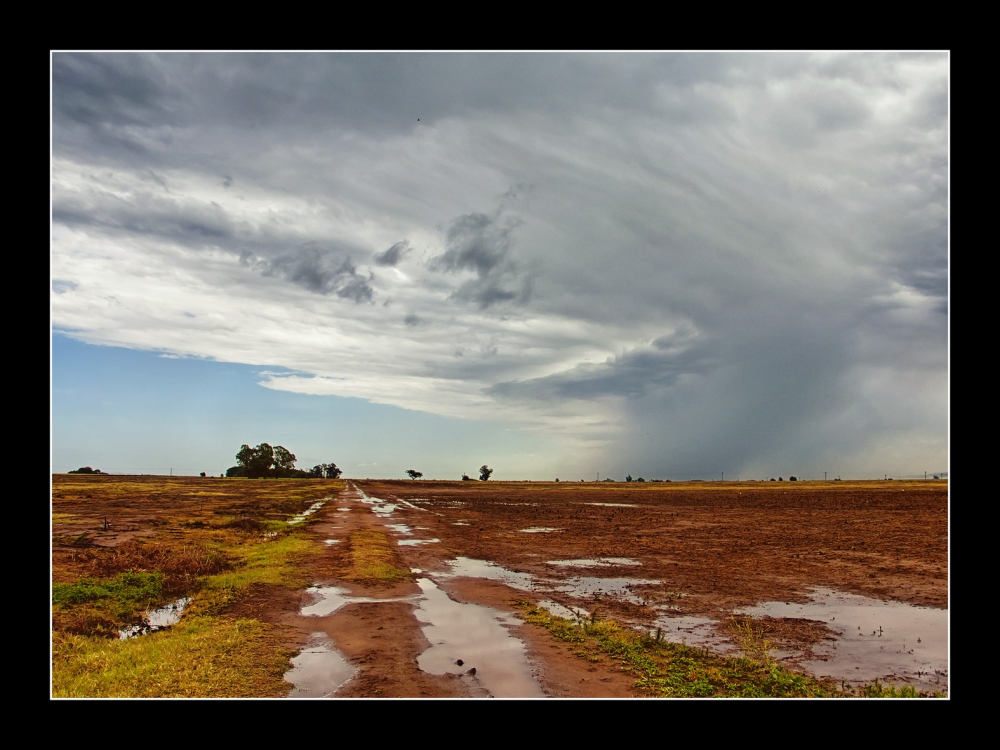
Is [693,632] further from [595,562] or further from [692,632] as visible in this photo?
[595,562]

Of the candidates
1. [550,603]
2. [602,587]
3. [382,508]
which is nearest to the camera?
[550,603]

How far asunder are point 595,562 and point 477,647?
13874 mm

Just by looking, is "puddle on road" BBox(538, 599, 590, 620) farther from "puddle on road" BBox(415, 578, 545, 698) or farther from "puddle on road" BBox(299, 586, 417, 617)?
"puddle on road" BBox(299, 586, 417, 617)

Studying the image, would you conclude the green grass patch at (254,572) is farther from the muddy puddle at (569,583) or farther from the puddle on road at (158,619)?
the muddy puddle at (569,583)

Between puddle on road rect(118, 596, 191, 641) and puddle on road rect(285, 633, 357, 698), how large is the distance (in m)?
4.94

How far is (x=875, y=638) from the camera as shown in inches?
525

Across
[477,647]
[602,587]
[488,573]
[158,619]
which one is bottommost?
[488,573]

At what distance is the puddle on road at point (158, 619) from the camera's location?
14039 mm

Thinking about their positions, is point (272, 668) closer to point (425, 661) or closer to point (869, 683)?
point (425, 661)

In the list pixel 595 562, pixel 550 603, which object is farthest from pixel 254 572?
pixel 595 562

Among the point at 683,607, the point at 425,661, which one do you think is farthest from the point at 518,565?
the point at 425,661

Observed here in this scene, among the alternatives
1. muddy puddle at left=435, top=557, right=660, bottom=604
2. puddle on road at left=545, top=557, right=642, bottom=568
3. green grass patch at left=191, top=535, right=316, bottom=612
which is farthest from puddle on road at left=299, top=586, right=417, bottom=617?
puddle on road at left=545, top=557, right=642, bottom=568

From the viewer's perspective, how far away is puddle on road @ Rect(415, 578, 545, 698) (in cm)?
1032

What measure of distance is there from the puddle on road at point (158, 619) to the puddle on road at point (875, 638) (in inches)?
609
